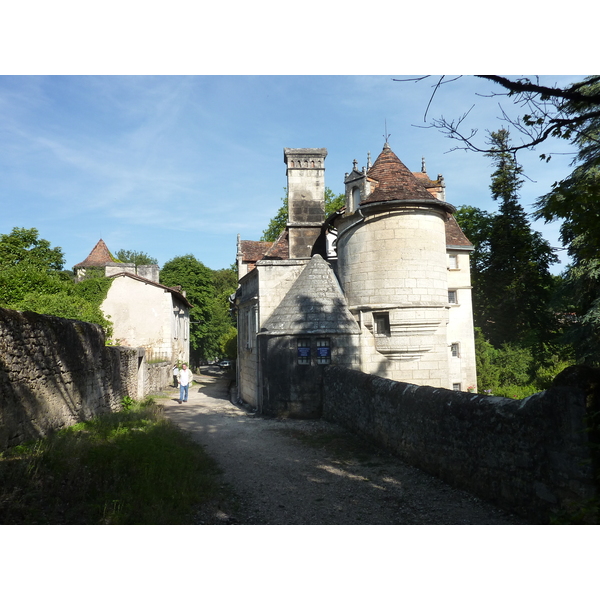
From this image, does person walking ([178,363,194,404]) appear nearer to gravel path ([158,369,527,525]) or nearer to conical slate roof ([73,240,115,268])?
gravel path ([158,369,527,525])

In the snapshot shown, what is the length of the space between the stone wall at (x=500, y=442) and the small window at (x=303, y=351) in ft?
15.5

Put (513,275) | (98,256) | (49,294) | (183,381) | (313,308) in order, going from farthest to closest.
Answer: (98,256)
(513,275)
(183,381)
(49,294)
(313,308)

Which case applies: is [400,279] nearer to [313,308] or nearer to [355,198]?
[313,308]

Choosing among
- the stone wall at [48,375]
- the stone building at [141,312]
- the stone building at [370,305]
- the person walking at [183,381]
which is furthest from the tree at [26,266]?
the stone building at [370,305]

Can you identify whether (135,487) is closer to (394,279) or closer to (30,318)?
(30,318)

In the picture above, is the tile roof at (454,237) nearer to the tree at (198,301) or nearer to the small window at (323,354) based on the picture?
the small window at (323,354)

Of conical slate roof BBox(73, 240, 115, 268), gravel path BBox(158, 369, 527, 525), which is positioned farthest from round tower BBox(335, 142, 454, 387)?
conical slate roof BBox(73, 240, 115, 268)

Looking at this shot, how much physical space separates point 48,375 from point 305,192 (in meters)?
11.7

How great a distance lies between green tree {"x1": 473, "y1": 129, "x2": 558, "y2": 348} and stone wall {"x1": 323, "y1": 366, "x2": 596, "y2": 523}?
2089 centimetres

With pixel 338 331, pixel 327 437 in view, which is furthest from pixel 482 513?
pixel 338 331

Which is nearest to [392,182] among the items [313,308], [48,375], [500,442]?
[313,308]

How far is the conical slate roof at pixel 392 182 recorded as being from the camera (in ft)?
43.1

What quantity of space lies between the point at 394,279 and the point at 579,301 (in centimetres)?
1048

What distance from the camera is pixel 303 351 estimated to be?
13094 millimetres
